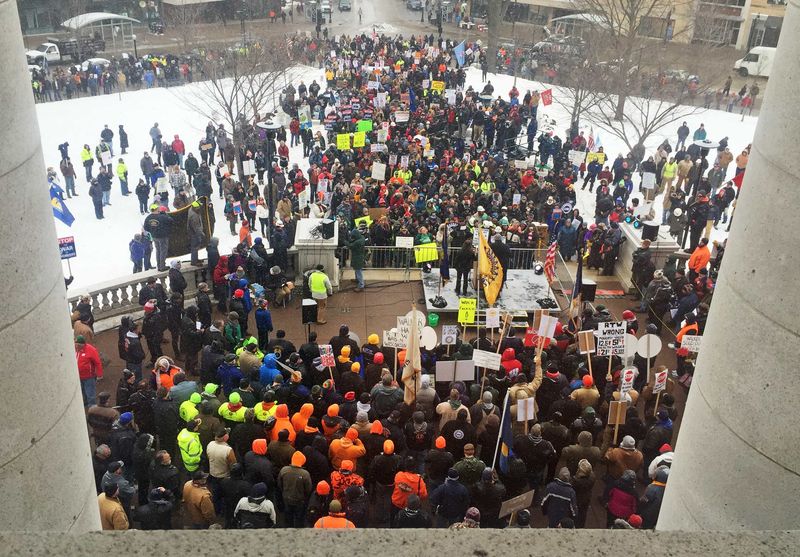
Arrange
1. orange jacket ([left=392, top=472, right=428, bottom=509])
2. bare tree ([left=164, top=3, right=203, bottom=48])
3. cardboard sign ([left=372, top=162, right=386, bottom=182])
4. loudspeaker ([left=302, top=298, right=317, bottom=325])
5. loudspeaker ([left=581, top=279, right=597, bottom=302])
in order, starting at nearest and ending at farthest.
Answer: orange jacket ([left=392, top=472, right=428, bottom=509]) → loudspeaker ([left=302, top=298, right=317, bottom=325]) → loudspeaker ([left=581, top=279, right=597, bottom=302]) → cardboard sign ([left=372, top=162, right=386, bottom=182]) → bare tree ([left=164, top=3, right=203, bottom=48])

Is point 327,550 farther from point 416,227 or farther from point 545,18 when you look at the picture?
point 545,18

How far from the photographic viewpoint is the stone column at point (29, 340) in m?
4.88

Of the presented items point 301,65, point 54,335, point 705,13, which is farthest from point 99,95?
point 54,335

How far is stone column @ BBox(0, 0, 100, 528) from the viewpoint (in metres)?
4.88

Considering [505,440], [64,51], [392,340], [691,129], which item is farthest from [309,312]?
[64,51]

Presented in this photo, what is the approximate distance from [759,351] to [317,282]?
12.8m

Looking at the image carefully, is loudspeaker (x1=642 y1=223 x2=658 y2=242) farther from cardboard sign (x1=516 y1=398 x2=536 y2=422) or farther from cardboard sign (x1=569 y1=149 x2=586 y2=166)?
cardboard sign (x1=516 y1=398 x2=536 y2=422)

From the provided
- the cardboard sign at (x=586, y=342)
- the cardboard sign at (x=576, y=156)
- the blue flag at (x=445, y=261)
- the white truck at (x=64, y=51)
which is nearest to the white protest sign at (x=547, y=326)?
the cardboard sign at (x=586, y=342)

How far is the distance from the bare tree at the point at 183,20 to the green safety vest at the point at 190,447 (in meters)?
41.4

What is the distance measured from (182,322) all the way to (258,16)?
56.8 metres

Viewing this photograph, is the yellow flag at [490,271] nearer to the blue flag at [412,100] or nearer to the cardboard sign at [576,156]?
the cardboard sign at [576,156]

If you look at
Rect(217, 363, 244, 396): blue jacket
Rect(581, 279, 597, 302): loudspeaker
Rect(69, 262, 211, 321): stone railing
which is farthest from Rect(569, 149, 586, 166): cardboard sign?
Rect(217, 363, 244, 396): blue jacket

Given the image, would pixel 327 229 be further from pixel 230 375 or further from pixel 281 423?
pixel 281 423

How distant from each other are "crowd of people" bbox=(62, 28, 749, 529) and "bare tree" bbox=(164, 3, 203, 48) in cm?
2725
